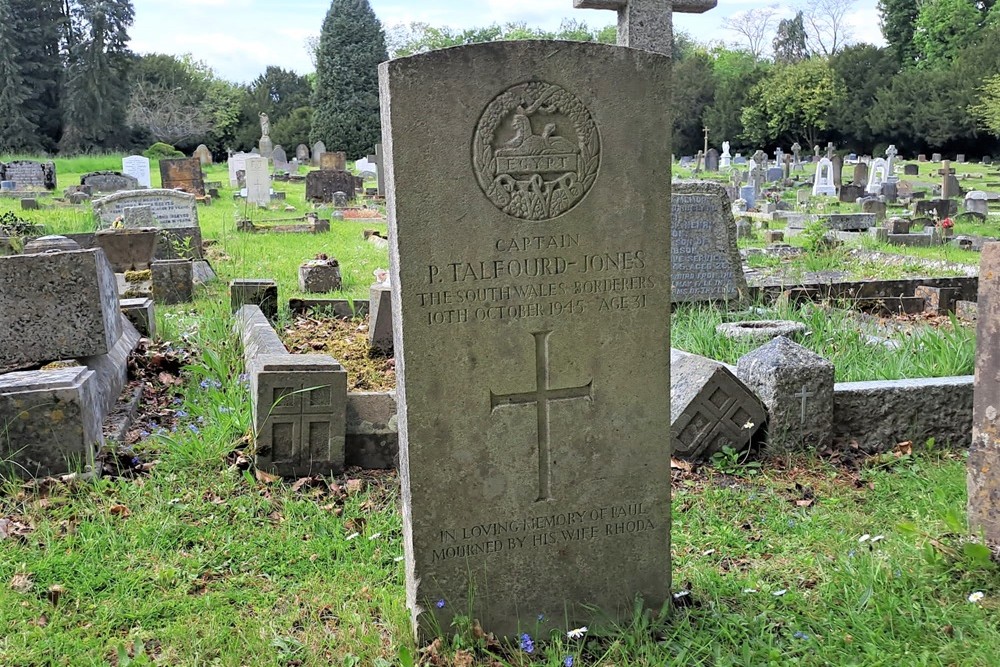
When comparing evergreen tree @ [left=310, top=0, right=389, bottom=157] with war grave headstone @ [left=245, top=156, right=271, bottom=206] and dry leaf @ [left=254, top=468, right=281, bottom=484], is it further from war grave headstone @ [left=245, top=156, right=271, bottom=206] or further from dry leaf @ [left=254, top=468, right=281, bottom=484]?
dry leaf @ [left=254, top=468, right=281, bottom=484]

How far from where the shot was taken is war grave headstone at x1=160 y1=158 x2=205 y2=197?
2173 centimetres

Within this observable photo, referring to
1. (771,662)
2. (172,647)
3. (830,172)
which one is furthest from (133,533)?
(830,172)

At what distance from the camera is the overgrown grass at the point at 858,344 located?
5.69 metres

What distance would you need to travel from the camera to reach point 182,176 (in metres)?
22.0

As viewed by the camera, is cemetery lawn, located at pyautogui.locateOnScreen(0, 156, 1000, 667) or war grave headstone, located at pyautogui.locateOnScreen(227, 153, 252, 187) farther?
war grave headstone, located at pyautogui.locateOnScreen(227, 153, 252, 187)

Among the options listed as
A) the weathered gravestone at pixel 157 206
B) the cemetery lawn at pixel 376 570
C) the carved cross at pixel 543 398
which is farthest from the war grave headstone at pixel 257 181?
the carved cross at pixel 543 398

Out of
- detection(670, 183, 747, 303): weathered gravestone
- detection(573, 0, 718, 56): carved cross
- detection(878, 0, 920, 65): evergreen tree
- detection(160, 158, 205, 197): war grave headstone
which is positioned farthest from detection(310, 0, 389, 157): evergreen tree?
detection(670, 183, 747, 303): weathered gravestone

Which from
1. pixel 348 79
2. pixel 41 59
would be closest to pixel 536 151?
pixel 348 79

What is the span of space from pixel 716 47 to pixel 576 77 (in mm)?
84990

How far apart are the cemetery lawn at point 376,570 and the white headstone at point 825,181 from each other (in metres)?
22.0

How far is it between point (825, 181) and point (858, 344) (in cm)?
2202

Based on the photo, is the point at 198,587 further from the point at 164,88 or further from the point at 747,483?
the point at 164,88

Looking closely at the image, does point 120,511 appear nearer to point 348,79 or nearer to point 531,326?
point 531,326

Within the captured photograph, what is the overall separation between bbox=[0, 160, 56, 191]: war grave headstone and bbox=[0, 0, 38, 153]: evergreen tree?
17878mm
